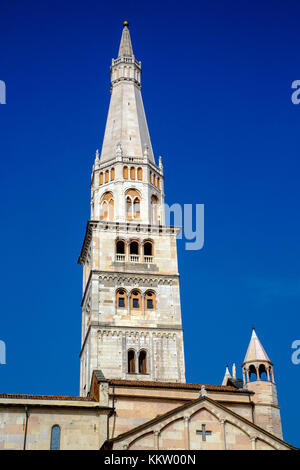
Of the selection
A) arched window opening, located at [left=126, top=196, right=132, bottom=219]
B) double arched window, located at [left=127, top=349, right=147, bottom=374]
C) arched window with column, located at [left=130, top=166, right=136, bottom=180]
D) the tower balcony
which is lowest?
double arched window, located at [left=127, top=349, right=147, bottom=374]

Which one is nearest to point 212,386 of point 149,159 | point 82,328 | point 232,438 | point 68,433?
point 232,438

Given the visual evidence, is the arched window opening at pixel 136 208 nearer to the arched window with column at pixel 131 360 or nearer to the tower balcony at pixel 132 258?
the tower balcony at pixel 132 258

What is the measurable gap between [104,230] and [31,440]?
2302 centimetres

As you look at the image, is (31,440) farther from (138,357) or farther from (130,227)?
(130,227)

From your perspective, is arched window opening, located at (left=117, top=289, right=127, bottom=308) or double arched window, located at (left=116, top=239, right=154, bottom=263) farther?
double arched window, located at (left=116, top=239, right=154, bottom=263)

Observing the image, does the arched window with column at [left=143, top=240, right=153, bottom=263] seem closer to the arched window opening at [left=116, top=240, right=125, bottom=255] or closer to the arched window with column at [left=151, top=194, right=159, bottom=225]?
the arched window opening at [left=116, top=240, right=125, bottom=255]

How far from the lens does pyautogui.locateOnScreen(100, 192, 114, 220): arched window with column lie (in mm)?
63438

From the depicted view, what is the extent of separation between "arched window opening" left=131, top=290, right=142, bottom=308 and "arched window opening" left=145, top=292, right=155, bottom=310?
1.90ft

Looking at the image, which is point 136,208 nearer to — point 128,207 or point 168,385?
point 128,207

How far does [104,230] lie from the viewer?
61000 millimetres

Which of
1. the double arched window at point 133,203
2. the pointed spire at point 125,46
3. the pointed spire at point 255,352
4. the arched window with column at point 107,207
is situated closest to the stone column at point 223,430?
the pointed spire at point 255,352

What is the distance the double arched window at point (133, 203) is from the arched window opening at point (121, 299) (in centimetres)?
757

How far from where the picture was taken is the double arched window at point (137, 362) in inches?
2186

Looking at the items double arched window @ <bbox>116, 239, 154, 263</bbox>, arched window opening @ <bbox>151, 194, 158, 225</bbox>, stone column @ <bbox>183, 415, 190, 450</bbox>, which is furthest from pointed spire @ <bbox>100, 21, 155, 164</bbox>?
stone column @ <bbox>183, 415, 190, 450</bbox>
